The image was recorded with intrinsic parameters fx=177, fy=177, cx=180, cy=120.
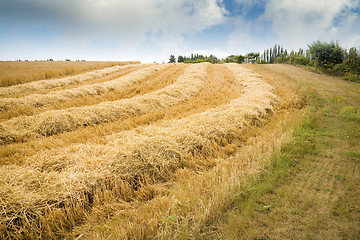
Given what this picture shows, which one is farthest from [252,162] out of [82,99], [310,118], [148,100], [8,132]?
[82,99]

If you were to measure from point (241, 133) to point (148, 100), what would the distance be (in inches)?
167

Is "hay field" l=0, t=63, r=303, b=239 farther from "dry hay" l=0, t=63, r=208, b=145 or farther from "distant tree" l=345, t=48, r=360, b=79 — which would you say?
"distant tree" l=345, t=48, r=360, b=79

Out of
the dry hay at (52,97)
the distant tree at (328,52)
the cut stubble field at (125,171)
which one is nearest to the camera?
the cut stubble field at (125,171)

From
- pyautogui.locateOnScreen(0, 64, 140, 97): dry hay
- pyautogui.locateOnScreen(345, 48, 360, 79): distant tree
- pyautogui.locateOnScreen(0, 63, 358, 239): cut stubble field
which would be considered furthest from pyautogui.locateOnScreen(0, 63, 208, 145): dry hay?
pyautogui.locateOnScreen(345, 48, 360, 79): distant tree

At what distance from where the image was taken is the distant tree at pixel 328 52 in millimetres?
26531

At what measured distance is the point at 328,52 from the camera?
26.7 metres

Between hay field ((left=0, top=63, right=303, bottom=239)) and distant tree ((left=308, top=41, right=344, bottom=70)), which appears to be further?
distant tree ((left=308, top=41, right=344, bottom=70))

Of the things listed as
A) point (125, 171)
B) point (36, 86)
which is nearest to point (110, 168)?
point (125, 171)

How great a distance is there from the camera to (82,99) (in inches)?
332

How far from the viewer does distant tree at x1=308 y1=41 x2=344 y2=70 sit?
2653 cm

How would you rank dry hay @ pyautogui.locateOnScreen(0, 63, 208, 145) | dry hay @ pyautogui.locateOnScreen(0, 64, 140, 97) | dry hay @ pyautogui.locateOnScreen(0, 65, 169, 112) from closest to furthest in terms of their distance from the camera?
dry hay @ pyautogui.locateOnScreen(0, 63, 208, 145)
dry hay @ pyautogui.locateOnScreen(0, 65, 169, 112)
dry hay @ pyautogui.locateOnScreen(0, 64, 140, 97)

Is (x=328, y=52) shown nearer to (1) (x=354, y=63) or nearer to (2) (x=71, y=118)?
(1) (x=354, y=63)

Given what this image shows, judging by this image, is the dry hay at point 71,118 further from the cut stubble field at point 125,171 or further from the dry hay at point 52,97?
the dry hay at point 52,97

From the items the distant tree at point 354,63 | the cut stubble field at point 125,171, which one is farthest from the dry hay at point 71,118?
the distant tree at point 354,63
